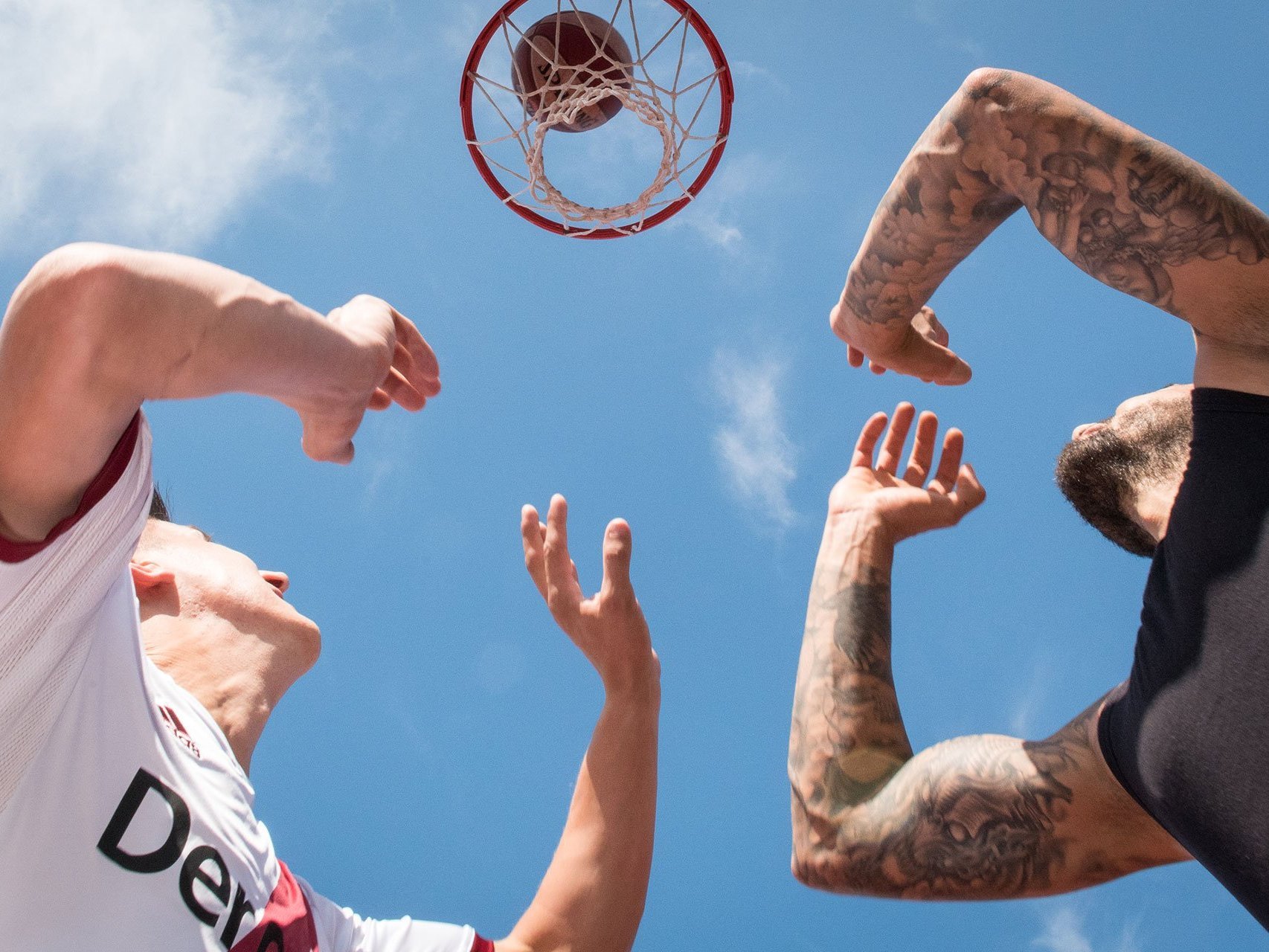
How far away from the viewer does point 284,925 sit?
7.29 feet

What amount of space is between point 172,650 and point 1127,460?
10.3 ft

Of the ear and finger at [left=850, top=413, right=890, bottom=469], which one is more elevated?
finger at [left=850, top=413, right=890, bottom=469]

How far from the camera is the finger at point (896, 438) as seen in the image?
3365mm

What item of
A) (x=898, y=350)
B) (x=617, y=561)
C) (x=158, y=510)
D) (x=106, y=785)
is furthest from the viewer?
(x=158, y=510)

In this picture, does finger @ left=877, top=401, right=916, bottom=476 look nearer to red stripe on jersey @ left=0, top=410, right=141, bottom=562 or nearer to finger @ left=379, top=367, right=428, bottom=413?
finger @ left=379, top=367, right=428, bottom=413

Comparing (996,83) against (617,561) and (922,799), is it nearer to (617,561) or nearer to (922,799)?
(617,561)

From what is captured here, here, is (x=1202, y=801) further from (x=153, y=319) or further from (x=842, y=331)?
(x=153, y=319)

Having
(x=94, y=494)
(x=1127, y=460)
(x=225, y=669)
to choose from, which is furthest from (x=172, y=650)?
(x=1127, y=460)

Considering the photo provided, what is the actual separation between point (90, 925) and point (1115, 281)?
2614mm

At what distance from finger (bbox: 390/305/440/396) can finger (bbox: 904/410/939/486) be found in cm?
171

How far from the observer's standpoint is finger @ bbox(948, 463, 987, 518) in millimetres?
3196

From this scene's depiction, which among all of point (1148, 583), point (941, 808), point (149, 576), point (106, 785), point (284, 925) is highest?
point (1148, 583)

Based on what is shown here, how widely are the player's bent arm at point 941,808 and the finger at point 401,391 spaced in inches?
55.3

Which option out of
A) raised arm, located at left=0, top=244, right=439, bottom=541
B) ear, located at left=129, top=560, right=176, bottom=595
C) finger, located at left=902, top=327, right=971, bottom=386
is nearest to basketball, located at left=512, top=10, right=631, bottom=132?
finger, located at left=902, top=327, right=971, bottom=386
